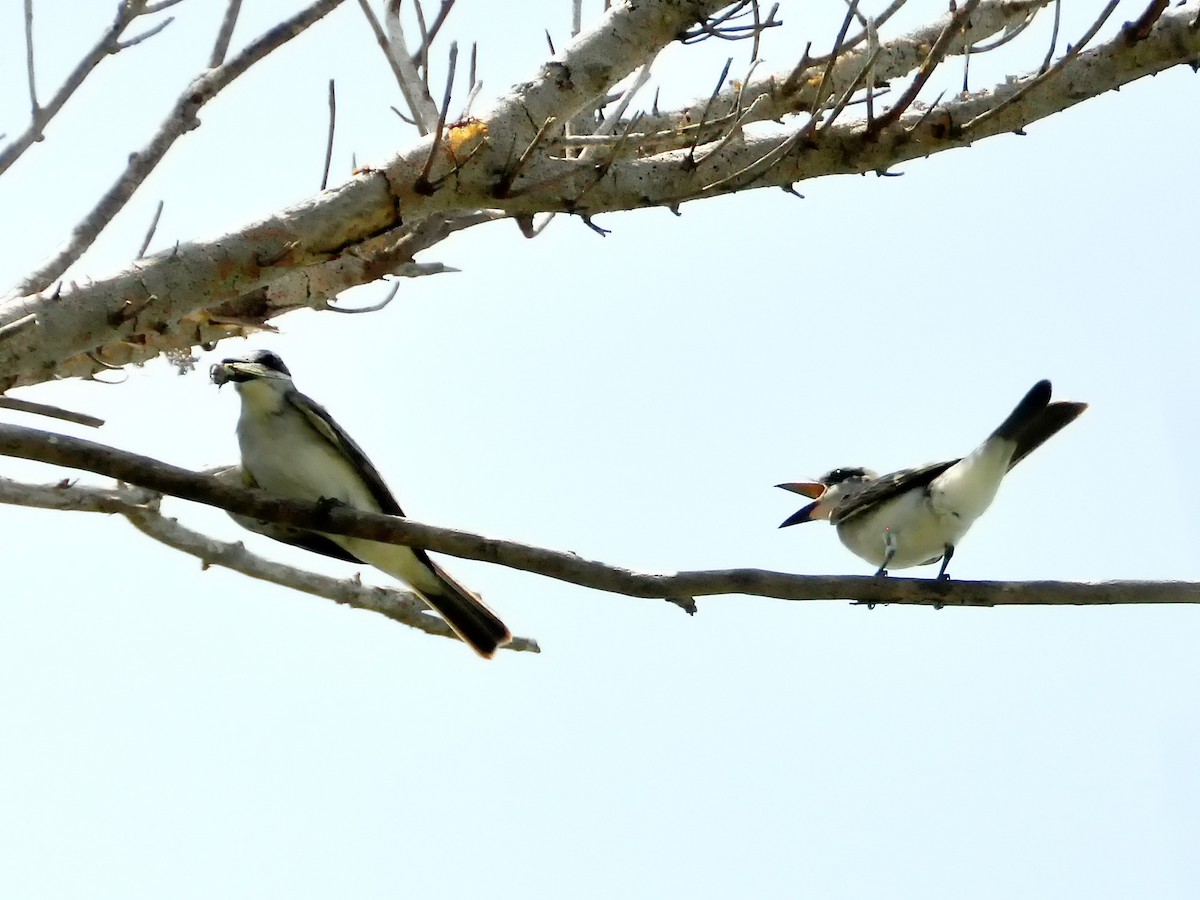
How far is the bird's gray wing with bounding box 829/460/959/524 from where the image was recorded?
24.2 feet

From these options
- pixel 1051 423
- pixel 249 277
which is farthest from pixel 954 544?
pixel 249 277

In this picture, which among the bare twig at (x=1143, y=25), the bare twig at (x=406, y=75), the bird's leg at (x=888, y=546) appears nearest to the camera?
the bare twig at (x=1143, y=25)

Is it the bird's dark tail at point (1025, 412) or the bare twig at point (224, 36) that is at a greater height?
the bare twig at point (224, 36)

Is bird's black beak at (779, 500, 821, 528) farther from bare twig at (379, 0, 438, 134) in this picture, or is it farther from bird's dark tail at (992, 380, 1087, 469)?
bare twig at (379, 0, 438, 134)

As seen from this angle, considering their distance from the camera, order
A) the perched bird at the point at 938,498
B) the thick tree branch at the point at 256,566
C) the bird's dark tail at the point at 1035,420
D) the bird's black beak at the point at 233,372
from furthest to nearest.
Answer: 1. the perched bird at the point at 938,498
2. the bird's dark tail at the point at 1035,420
3. the thick tree branch at the point at 256,566
4. the bird's black beak at the point at 233,372

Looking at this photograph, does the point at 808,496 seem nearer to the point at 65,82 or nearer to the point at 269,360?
the point at 269,360

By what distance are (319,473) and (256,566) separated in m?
1.20

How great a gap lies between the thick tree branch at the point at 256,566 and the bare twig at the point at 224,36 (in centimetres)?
247

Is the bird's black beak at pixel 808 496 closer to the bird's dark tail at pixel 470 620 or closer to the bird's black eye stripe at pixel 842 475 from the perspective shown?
the bird's black eye stripe at pixel 842 475

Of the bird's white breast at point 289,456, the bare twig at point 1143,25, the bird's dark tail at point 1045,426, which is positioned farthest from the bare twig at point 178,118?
the bird's dark tail at point 1045,426

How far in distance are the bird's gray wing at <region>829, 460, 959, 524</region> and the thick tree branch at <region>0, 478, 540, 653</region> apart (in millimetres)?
2419

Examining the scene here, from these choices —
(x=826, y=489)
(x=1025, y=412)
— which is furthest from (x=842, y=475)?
(x=1025, y=412)

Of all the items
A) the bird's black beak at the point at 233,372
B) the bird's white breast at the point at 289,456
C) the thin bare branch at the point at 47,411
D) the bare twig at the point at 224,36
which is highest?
the bare twig at the point at 224,36

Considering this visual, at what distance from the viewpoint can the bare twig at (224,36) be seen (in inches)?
191
